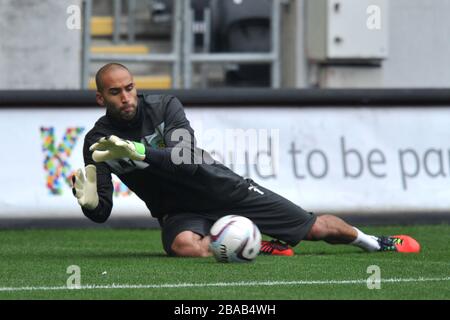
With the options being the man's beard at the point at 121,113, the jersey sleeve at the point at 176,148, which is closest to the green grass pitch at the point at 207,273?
the jersey sleeve at the point at 176,148

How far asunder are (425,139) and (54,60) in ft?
15.4

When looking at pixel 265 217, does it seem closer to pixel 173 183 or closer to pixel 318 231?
pixel 318 231

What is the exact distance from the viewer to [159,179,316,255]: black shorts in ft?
33.4

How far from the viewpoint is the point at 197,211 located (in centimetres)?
1021

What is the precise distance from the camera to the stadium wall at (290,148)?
1329 cm

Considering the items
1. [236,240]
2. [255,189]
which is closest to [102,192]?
[236,240]

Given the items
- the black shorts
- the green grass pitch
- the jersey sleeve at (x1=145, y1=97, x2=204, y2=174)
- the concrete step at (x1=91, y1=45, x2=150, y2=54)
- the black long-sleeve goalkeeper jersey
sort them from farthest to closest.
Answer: the concrete step at (x1=91, y1=45, x2=150, y2=54) < the black shorts < the black long-sleeve goalkeeper jersey < the jersey sleeve at (x1=145, y1=97, x2=204, y2=174) < the green grass pitch

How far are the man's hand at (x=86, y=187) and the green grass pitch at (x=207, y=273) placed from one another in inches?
17.3

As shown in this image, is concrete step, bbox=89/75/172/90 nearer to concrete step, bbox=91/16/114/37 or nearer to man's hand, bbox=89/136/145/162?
concrete step, bbox=91/16/114/37

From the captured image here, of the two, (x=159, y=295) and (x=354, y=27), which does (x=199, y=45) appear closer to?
(x=354, y=27)

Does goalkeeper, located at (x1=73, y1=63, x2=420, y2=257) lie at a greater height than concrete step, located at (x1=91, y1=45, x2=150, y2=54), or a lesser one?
lesser

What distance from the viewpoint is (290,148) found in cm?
1373

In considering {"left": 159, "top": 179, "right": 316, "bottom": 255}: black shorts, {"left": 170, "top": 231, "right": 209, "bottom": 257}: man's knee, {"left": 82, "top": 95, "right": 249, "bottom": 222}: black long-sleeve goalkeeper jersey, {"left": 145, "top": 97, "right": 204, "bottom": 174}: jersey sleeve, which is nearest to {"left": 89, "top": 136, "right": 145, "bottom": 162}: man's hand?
{"left": 145, "top": 97, "right": 204, "bottom": 174}: jersey sleeve

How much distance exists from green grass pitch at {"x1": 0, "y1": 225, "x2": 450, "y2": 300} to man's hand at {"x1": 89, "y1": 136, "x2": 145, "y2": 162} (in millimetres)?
747
